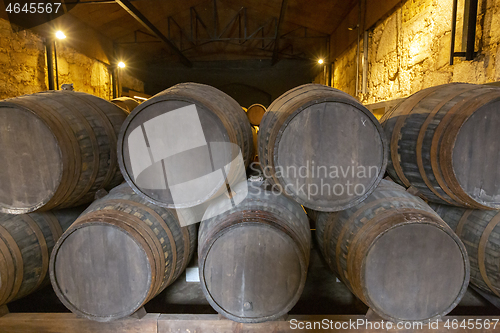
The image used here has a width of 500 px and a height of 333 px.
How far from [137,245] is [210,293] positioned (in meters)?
0.51

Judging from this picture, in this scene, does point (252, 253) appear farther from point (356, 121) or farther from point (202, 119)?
point (356, 121)

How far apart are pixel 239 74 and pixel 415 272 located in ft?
40.4

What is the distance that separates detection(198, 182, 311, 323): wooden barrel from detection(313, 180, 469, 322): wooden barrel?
0.35m

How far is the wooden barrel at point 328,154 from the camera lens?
5.29 feet

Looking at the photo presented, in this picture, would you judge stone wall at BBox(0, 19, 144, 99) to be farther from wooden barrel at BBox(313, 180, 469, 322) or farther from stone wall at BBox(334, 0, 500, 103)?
stone wall at BBox(334, 0, 500, 103)

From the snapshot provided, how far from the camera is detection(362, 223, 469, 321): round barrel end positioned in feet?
4.97

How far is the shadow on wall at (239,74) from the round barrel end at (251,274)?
11.6m

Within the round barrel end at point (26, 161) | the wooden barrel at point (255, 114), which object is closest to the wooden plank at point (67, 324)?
the round barrel end at point (26, 161)

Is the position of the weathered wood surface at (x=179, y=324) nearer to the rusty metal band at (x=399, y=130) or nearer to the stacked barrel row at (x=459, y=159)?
the stacked barrel row at (x=459, y=159)

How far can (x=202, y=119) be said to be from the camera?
1738 mm

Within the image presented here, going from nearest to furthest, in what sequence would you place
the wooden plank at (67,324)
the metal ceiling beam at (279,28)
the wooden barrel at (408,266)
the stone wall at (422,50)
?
the wooden barrel at (408,266) < the wooden plank at (67,324) < the stone wall at (422,50) < the metal ceiling beam at (279,28)

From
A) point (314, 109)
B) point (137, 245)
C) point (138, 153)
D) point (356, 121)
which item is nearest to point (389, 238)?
point (356, 121)

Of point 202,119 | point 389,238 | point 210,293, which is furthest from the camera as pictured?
point 202,119

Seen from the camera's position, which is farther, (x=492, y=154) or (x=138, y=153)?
(x=138, y=153)
